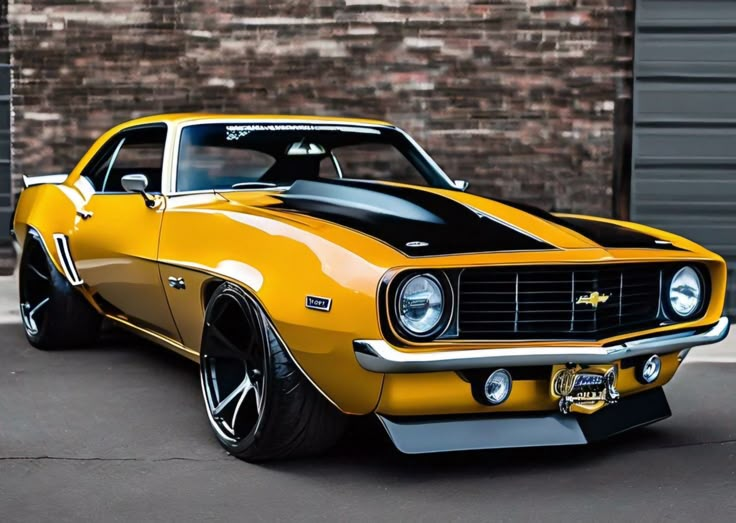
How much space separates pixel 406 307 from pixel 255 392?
0.79 meters

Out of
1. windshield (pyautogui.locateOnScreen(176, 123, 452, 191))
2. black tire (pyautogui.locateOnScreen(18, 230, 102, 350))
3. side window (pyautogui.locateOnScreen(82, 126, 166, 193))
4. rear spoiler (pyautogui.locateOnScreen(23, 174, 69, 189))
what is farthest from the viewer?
rear spoiler (pyautogui.locateOnScreen(23, 174, 69, 189))

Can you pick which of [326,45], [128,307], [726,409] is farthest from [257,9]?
[726,409]

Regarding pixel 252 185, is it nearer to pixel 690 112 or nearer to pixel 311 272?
pixel 311 272

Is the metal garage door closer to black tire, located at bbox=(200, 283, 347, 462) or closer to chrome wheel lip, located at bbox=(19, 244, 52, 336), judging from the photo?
chrome wheel lip, located at bbox=(19, 244, 52, 336)

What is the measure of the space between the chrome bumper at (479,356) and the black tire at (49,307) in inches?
118

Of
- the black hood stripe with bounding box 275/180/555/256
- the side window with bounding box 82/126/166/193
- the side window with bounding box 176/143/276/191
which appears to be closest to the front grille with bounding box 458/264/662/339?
the black hood stripe with bounding box 275/180/555/256

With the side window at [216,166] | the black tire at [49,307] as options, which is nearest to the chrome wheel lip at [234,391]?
the side window at [216,166]

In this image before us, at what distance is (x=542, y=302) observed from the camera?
3.93m

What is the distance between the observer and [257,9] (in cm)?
923

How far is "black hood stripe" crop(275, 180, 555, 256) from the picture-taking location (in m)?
3.86

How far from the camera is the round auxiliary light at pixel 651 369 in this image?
167 inches

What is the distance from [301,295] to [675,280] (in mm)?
1515

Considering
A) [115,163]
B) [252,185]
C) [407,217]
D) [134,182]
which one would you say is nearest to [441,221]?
[407,217]

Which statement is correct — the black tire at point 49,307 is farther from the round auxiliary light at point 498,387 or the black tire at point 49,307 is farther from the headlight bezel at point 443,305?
the round auxiliary light at point 498,387
